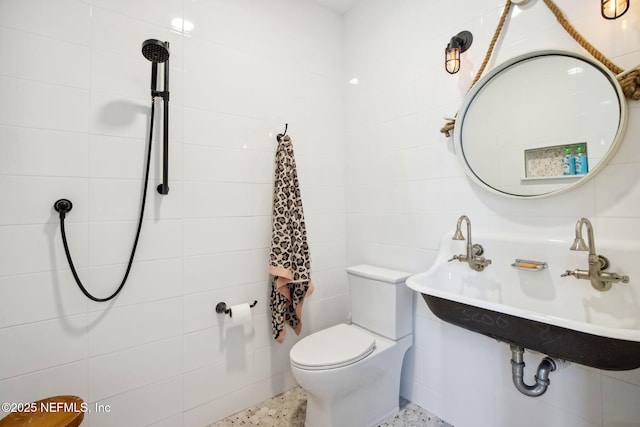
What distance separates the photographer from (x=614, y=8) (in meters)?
0.96

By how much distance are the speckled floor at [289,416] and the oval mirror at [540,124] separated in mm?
1296

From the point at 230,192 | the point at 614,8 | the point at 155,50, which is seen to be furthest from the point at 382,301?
the point at 155,50

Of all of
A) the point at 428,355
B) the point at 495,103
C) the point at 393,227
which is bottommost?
the point at 428,355

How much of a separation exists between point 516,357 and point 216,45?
2.13 metres

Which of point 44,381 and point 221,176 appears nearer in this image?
point 44,381

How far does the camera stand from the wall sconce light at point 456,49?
1380 mm

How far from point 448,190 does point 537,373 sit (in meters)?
0.88

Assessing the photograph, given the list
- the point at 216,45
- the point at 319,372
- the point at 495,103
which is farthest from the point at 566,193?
the point at 216,45

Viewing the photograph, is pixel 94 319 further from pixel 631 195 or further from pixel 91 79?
pixel 631 195

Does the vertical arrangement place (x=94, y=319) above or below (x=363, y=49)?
below

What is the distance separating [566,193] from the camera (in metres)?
1.16

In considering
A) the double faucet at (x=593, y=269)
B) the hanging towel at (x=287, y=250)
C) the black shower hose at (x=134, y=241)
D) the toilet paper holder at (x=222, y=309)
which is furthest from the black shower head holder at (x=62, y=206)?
the double faucet at (x=593, y=269)

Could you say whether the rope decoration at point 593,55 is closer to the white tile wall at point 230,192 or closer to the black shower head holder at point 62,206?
the white tile wall at point 230,192

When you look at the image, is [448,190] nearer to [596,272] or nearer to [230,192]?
[596,272]
